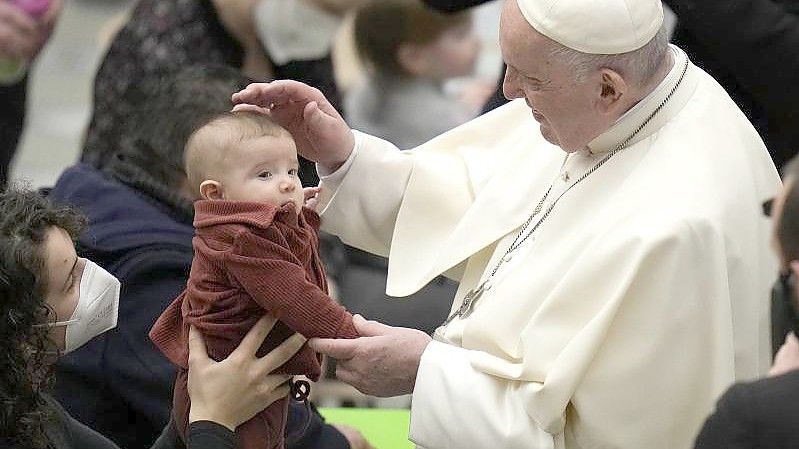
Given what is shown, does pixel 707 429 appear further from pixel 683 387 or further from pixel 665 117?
pixel 665 117

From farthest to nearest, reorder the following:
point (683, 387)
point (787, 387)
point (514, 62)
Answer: point (514, 62), point (683, 387), point (787, 387)

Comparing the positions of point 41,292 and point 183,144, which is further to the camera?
point 183,144

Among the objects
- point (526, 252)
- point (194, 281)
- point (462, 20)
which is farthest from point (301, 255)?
point (462, 20)

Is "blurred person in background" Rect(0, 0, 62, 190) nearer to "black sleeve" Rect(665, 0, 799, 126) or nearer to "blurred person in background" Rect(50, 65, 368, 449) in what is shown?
"blurred person in background" Rect(50, 65, 368, 449)

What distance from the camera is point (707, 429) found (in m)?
2.14

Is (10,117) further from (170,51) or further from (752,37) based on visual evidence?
(752,37)

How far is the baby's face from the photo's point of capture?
286 cm

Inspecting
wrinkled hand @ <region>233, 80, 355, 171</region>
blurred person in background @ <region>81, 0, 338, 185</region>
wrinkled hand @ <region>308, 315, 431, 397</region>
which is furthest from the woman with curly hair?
blurred person in background @ <region>81, 0, 338, 185</region>

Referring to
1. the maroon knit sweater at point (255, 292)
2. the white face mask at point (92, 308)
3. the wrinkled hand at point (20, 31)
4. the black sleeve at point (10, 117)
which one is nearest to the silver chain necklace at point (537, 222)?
the maroon knit sweater at point (255, 292)

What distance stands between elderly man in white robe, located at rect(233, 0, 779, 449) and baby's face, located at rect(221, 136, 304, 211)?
0.28 m

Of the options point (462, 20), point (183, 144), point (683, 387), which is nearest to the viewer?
point (683, 387)

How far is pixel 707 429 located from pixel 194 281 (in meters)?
1.06

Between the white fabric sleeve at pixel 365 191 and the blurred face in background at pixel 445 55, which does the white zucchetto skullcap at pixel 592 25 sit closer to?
the white fabric sleeve at pixel 365 191

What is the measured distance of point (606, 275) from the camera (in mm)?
2793
